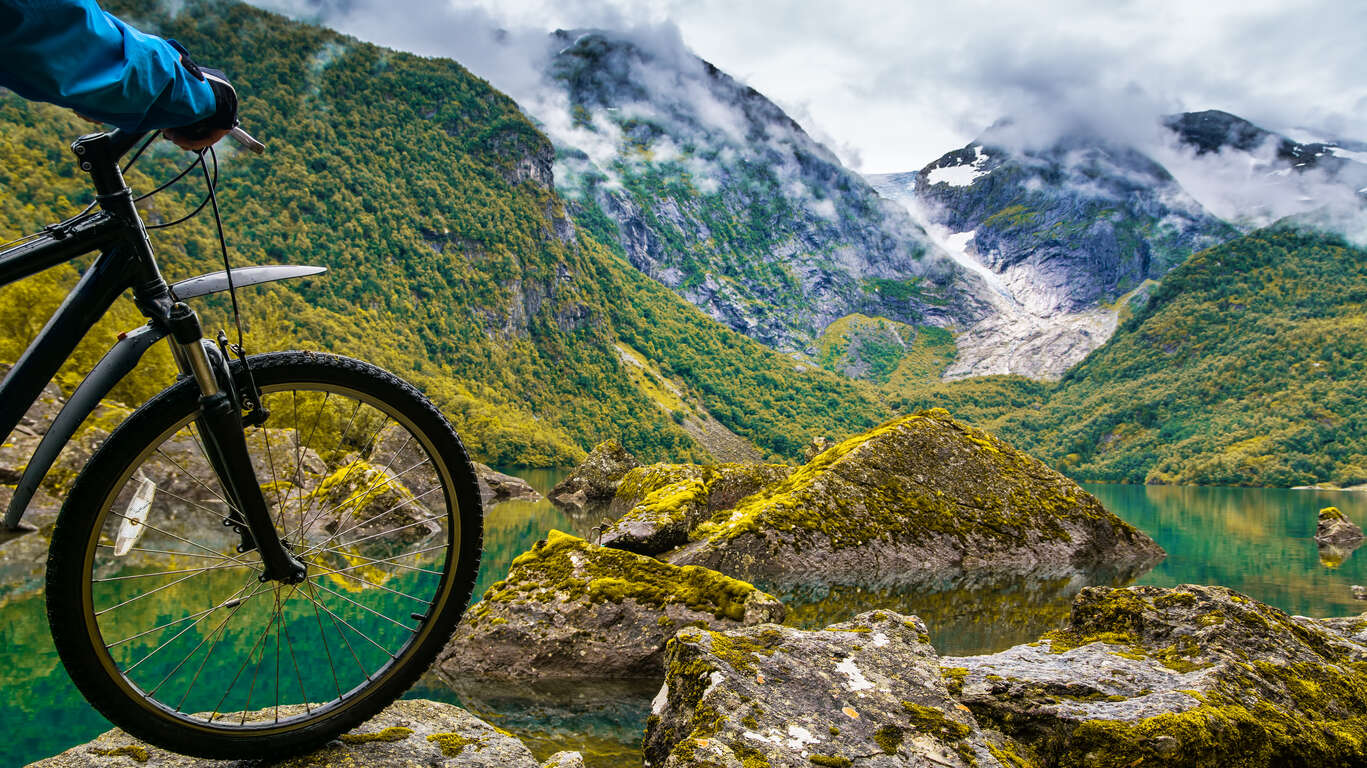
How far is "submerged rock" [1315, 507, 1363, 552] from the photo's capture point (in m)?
23.4

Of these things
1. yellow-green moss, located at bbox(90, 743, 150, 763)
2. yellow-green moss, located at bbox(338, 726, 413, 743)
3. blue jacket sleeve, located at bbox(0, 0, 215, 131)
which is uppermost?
blue jacket sleeve, located at bbox(0, 0, 215, 131)

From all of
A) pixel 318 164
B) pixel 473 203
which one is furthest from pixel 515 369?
pixel 318 164

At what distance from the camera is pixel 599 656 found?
293 inches

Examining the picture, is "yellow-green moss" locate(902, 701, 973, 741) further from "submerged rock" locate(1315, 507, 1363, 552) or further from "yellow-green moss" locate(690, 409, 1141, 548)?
"submerged rock" locate(1315, 507, 1363, 552)

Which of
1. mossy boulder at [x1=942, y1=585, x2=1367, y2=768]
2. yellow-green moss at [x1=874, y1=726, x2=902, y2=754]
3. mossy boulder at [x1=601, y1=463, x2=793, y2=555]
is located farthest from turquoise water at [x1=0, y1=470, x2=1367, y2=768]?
mossy boulder at [x1=601, y1=463, x2=793, y2=555]

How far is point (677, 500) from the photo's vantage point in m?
14.2

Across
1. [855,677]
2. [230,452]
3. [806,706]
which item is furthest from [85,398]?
[855,677]

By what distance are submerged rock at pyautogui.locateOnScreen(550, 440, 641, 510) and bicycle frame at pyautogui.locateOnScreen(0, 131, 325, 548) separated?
3152 centimetres

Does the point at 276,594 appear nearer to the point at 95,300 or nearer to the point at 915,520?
the point at 95,300

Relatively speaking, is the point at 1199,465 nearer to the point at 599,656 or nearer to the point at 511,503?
the point at 511,503

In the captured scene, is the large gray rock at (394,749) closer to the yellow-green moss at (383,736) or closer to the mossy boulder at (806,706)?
the yellow-green moss at (383,736)

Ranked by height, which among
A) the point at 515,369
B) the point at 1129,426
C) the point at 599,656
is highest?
the point at 515,369

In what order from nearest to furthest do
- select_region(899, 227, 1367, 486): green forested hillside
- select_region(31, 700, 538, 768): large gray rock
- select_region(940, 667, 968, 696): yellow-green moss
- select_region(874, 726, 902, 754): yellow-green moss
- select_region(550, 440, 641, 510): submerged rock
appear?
select_region(31, 700, 538, 768): large gray rock
select_region(874, 726, 902, 754): yellow-green moss
select_region(940, 667, 968, 696): yellow-green moss
select_region(550, 440, 641, 510): submerged rock
select_region(899, 227, 1367, 486): green forested hillside

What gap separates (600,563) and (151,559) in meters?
11.6
